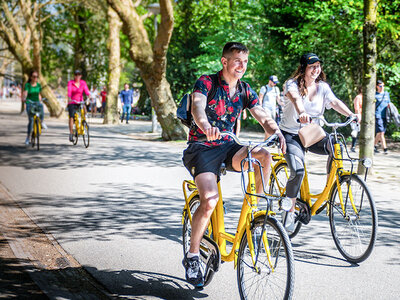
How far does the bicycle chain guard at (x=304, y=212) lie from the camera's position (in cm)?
543

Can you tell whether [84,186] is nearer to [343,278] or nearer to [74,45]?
[343,278]

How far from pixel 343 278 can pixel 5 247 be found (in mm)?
3197

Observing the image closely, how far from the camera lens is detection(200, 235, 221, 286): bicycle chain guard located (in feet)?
13.2

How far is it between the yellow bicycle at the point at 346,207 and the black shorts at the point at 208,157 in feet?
4.02

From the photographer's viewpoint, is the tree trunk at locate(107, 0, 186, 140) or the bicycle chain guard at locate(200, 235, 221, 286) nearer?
the bicycle chain guard at locate(200, 235, 221, 286)

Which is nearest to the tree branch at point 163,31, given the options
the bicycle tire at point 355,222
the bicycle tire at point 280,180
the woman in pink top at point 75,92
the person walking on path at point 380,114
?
the woman in pink top at point 75,92

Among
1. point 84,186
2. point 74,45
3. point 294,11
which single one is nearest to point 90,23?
point 74,45

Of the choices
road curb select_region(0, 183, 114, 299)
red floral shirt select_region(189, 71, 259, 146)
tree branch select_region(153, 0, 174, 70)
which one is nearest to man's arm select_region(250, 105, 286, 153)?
red floral shirt select_region(189, 71, 259, 146)

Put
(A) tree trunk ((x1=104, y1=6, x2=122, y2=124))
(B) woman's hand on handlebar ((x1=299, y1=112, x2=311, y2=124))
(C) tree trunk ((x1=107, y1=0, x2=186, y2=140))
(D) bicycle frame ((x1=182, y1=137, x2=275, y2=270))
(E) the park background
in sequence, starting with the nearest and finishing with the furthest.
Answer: (D) bicycle frame ((x1=182, y1=137, x2=275, y2=270)), (B) woman's hand on handlebar ((x1=299, y1=112, x2=311, y2=124)), (E) the park background, (C) tree trunk ((x1=107, y1=0, x2=186, y2=140)), (A) tree trunk ((x1=104, y1=6, x2=122, y2=124))

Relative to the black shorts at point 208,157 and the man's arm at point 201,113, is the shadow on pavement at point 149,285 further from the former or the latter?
the man's arm at point 201,113

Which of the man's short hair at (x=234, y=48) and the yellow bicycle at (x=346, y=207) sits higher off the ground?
the man's short hair at (x=234, y=48)

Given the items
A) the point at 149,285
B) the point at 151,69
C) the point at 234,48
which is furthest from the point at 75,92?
the point at 234,48

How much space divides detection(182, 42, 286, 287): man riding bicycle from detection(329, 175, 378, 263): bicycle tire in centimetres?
132

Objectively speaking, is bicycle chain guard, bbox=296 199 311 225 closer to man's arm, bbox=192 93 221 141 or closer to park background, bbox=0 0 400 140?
man's arm, bbox=192 93 221 141
